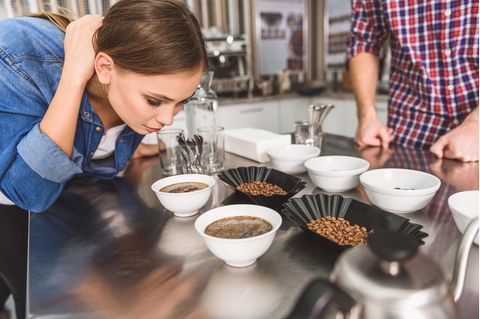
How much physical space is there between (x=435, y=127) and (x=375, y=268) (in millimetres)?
1460

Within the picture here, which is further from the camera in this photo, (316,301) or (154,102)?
(154,102)

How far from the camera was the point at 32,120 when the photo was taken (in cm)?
97

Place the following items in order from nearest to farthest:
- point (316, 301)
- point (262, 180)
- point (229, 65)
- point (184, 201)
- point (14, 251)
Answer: point (316, 301), point (184, 201), point (262, 180), point (14, 251), point (229, 65)

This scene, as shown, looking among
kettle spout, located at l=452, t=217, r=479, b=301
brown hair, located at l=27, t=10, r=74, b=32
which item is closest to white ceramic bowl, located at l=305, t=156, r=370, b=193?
kettle spout, located at l=452, t=217, r=479, b=301

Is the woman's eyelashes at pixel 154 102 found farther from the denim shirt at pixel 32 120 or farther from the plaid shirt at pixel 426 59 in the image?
the plaid shirt at pixel 426 59

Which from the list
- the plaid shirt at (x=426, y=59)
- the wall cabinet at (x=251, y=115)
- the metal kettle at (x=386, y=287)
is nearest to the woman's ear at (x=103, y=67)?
the metal kettle at (x=386, y=287)

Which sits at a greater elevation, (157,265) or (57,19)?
(57,19)

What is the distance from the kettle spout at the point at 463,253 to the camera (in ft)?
1.46

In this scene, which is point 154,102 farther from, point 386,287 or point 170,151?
point 386,287

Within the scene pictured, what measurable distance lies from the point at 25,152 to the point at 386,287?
2.74 ft

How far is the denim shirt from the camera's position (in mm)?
913

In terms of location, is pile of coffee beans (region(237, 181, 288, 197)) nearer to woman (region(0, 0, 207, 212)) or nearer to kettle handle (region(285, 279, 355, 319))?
woman (region(0, 0, 207, 212))

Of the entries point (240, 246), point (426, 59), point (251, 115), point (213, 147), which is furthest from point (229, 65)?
point (240, 246)

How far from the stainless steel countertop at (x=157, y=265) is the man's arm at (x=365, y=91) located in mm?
558
